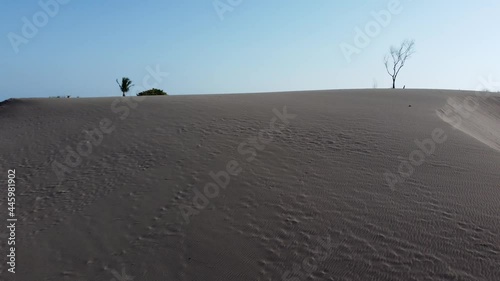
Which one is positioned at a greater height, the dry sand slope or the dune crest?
the dune crest

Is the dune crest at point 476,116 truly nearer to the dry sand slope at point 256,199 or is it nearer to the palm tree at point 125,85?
the dry sand slope at point 256,199

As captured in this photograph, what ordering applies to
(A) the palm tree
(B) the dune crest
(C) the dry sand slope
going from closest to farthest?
(C) the dry sand slope, (B) the dune crest, (A) the palm tree

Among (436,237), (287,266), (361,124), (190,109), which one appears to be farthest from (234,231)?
(190,109)

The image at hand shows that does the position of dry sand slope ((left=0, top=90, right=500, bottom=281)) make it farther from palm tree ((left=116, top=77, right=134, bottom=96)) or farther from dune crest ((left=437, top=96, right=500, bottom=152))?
palm tree ((left=116, top=77, right=134, bottom=96))

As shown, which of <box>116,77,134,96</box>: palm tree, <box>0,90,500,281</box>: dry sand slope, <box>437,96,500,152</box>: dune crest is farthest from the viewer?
<box>116,77,134,96</box>: palm tree

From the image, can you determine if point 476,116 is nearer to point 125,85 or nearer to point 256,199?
point 256,199

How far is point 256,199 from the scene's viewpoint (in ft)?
18.3

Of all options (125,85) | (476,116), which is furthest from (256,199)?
(125,85)

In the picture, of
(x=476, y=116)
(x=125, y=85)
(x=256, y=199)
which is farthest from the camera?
(x=125, y=85)

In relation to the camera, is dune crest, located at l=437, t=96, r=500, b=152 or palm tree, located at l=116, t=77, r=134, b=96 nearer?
dune crest, located at l=437, t=96, r=500, b=152

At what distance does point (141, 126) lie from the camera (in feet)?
32.1

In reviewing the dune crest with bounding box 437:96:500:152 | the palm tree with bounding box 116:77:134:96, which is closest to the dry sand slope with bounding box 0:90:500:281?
the dune crest with bounding box 437:96:500:152

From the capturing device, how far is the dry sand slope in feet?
13.7

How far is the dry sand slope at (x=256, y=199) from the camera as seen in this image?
13.7ft
